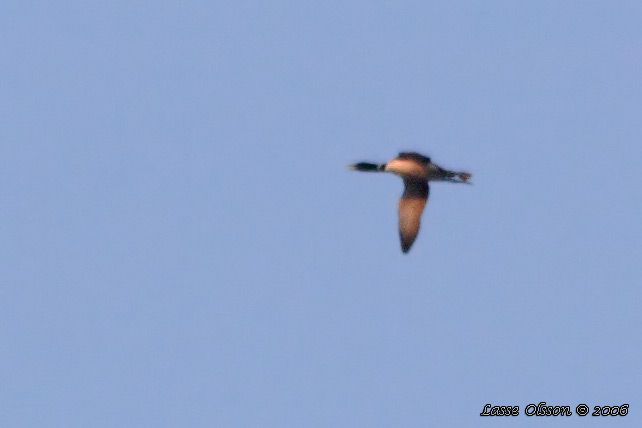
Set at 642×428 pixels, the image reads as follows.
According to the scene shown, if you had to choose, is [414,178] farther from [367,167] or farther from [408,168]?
[367,167]

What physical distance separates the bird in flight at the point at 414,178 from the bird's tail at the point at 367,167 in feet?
2.33

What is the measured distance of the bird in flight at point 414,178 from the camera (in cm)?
3884

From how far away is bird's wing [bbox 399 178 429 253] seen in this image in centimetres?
3825

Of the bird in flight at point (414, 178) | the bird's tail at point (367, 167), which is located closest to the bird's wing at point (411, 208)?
the bird in flight at point (414, 178)

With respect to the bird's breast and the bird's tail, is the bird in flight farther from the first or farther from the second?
the bird's tail

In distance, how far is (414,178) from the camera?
39.8 metres

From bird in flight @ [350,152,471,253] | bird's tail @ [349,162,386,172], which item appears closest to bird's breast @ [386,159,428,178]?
bird in flight @ [350,152,471,253]

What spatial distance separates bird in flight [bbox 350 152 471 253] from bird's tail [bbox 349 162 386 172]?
0.71 m

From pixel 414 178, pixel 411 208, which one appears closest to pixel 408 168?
pixel 414 178

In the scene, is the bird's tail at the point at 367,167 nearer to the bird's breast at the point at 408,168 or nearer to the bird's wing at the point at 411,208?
the bird's breast at the point at 408,168

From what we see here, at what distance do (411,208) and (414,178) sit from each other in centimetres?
114

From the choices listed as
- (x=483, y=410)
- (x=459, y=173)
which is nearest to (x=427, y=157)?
(x=459, y=173)

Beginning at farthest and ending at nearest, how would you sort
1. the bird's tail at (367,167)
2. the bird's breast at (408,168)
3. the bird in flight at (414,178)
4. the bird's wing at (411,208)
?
1. the bird's tail at (367,167)
2. the bird's breast at (408,168)
3. the bird in flight at (414,178)
4. the bird's wing at (411,208)

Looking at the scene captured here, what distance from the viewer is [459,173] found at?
3984 cm
